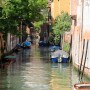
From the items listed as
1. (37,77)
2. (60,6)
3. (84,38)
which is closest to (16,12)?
(37,77)

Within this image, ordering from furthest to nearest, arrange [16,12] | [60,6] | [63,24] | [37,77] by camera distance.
→ [60,6]
[63,24]
[16,12]
[37,77]

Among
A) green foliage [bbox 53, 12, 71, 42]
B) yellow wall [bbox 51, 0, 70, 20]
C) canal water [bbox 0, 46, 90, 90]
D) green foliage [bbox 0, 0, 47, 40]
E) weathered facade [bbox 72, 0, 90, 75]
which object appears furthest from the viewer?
yellow wall [bbox 51, 0, 70, 20]

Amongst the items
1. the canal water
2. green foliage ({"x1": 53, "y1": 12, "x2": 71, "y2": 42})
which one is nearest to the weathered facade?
the canal water

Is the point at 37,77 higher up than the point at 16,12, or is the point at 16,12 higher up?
the point at 16,12

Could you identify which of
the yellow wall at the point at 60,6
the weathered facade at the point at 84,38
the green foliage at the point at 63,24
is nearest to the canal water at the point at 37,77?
the weathered facade at the point at 84,38

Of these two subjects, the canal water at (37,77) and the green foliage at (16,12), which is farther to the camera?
the green foliage at (16,12)

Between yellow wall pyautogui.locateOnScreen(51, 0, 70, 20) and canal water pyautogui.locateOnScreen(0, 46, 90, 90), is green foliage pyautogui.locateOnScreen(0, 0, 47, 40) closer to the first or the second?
canal water pyautogui.locateOnScreen(0, 46, 90, 90)

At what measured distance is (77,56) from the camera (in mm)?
58125

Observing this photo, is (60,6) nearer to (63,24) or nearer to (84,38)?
(63,24)

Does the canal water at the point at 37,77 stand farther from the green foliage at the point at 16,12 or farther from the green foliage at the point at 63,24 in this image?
the green foliage at the point at 63,24

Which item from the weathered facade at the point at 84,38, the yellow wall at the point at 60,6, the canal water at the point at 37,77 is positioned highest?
the yellow wall at the point at 60,6

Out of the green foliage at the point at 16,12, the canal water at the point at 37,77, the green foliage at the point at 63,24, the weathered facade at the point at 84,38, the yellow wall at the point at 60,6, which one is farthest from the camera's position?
the yellow wall at the point at 60,6

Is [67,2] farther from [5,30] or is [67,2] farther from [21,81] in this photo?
[21,81]

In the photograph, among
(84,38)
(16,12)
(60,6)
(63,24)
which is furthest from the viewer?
(60,6)
